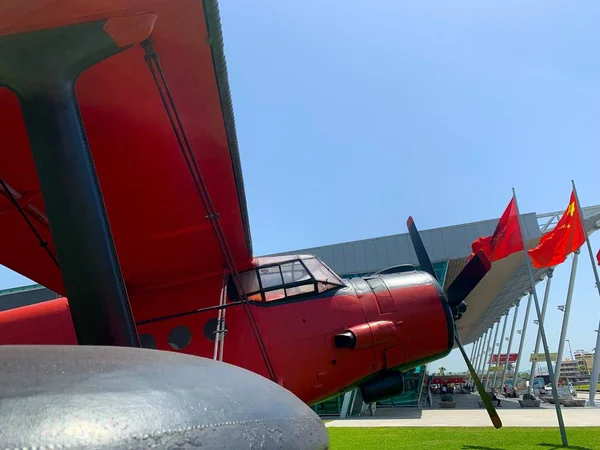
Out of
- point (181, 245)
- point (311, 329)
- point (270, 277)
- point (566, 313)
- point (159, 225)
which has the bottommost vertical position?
point (566, 313)

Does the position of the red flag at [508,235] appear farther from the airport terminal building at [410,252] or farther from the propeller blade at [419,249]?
the airport terminal building at [410,252]

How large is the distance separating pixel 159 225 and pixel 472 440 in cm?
942

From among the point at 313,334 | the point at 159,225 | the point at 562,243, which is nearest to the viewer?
the point at 159,225

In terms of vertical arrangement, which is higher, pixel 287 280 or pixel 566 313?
pixel 287 280

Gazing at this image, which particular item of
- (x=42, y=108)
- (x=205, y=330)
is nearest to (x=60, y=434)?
(x=42, y=108)

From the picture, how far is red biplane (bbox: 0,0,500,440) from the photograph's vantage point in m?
2.75

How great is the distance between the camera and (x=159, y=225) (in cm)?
554

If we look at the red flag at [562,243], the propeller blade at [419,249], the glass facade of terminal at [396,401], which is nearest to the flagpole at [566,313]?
the glass facade of terminal at [396,401]

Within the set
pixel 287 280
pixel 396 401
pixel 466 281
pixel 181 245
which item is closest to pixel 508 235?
pixel 466 281

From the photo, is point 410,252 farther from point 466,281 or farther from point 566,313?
point 466,281

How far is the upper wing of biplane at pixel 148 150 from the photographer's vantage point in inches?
127

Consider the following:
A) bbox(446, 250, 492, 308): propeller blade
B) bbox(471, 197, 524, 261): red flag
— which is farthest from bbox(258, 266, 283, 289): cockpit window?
bbox(471, 197, 524, 261): red flag

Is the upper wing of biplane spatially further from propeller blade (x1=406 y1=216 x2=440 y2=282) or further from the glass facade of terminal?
the glass facade of terminal

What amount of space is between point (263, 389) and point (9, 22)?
2.94m
